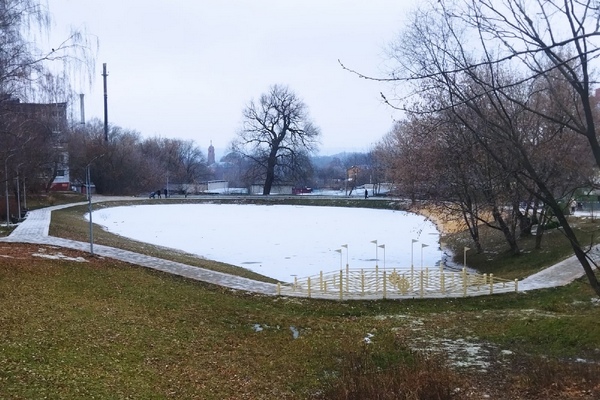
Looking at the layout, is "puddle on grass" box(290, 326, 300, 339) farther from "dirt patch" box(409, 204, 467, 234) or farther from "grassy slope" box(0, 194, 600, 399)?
"dirt patch" box(409, 204, 467, 234)

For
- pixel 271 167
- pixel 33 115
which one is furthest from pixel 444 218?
pixel 271 167

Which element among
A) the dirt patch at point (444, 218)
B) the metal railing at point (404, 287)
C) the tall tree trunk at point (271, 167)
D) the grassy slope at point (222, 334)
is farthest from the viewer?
the tall tree trunk at point (271, 167)

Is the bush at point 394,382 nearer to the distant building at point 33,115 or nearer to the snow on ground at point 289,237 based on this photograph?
the snow on ground at point 289,237

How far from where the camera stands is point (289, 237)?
2786cm

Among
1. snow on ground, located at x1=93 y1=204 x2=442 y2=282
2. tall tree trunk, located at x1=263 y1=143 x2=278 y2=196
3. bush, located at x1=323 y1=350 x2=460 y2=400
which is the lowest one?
snow on ground, located at x1=93 y1=204 x2=442 y2=282

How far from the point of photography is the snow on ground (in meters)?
20.7

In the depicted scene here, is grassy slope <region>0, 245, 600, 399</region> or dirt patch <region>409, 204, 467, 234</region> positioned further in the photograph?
dirt patch <region>409, 204, 467, 234</region>

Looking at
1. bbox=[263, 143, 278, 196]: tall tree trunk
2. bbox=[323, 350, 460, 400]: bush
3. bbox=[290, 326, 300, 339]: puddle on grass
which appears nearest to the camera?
bbox=[323, 350, 460, 400]: bush

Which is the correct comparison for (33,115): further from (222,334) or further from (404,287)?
(404,287)

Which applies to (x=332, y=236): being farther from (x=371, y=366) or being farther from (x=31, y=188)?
(x=31, y=188)

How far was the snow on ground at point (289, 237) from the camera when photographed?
20.7 m

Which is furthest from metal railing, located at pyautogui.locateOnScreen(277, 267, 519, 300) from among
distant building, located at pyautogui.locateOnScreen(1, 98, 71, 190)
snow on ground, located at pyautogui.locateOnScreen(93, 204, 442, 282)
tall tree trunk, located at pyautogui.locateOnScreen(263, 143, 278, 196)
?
tall tree trunk, located at pyautogui.locateOnScreen(263, 143, 278, 196)

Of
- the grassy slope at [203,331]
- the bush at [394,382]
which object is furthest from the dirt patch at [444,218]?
the bush at [394,382]

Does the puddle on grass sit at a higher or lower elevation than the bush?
lower
